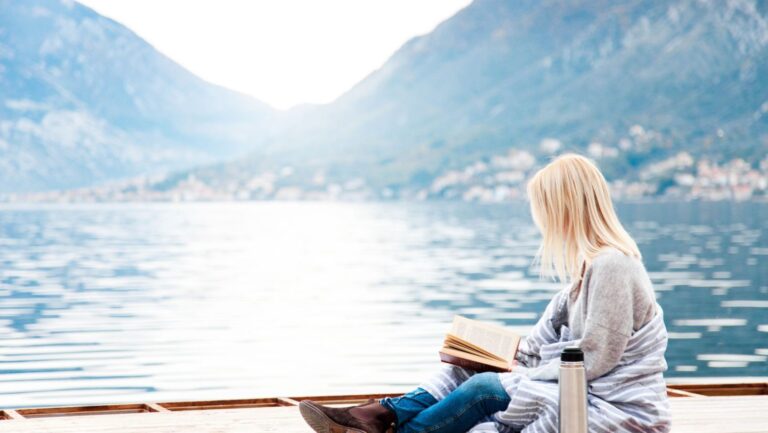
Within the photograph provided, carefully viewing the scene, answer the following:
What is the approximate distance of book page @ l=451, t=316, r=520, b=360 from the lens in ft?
14.4

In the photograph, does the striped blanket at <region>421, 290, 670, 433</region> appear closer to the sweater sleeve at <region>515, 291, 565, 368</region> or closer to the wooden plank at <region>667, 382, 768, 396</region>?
the sweater sleeve at <region>515, 291, 565, 368</region>

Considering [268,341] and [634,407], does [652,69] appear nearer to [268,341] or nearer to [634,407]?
[268,341]

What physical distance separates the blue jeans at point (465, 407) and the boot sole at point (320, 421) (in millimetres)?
240

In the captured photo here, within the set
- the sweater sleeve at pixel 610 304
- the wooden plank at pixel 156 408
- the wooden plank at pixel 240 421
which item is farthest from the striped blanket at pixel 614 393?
the wooden plank at pixel 156 408

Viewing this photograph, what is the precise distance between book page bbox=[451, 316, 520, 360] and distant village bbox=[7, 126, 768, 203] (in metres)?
129

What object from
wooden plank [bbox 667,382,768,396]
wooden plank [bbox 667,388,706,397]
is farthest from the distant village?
wooden plank [bbox 667,388,706,397]

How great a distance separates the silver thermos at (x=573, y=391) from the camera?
152 inches

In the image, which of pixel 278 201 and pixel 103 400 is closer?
pixel 103 400

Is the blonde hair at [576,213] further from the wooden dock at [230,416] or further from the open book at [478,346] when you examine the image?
the wooden dock at [230,416]

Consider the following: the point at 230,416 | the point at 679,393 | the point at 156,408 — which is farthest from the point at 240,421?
the point at 679,393

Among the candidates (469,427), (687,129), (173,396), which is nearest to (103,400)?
(173,396)

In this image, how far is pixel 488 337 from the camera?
446 cm

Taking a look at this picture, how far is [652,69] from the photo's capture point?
17300cm

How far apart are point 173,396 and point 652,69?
16935 cm
